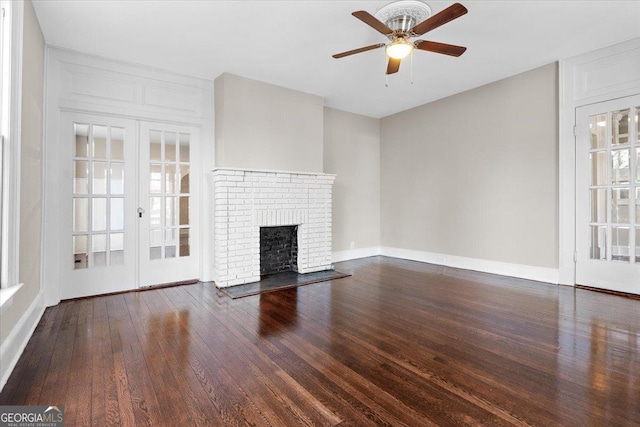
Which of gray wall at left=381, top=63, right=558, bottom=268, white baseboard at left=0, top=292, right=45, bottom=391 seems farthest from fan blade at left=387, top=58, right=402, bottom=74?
white baseboard at left=0, top=292, right=45, bottom=391

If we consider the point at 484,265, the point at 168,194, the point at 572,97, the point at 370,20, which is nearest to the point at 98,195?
the point at 168,194

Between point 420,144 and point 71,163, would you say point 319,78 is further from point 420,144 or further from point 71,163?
point 71,163

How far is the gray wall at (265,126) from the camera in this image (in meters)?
4.25

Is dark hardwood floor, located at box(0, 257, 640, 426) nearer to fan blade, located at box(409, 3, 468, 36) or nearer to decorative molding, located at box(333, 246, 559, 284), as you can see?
decorative molding, located at box(333, 246, 559, 284)

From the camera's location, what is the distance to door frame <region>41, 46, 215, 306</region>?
11.1 feet

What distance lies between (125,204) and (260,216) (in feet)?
5.41

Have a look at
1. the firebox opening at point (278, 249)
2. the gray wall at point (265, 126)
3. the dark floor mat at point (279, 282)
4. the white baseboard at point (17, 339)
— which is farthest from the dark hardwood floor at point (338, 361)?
the gray wall at point (265, 126)

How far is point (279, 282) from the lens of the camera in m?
4.22

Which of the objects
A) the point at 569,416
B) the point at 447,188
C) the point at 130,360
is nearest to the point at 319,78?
the point at 447,188

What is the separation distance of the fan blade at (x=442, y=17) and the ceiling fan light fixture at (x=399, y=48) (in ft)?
0.34

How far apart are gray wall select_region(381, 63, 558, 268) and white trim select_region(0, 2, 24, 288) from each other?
527 centimetres

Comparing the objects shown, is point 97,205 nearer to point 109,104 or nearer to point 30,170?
point 30,170

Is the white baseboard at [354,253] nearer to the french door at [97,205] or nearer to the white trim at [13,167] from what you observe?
the french door at [97,205]

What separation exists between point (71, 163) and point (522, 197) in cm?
571
